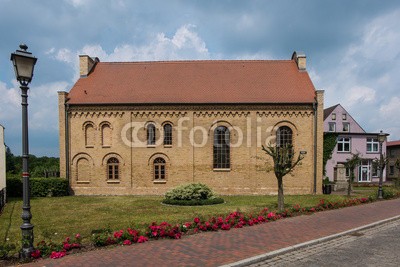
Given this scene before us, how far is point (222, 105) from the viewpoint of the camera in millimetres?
24453

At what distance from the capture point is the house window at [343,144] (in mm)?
40719

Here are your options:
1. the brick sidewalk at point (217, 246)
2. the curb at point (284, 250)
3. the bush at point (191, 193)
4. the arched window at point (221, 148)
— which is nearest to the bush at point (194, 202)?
the bush at point (191, 193)

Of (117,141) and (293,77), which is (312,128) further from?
(117,141)

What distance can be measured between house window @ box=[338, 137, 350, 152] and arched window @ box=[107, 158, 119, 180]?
30337mm

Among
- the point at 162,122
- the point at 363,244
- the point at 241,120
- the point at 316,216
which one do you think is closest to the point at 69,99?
the point at 162,122

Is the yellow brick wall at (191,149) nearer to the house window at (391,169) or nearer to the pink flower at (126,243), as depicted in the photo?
the pink flower at (126,243)

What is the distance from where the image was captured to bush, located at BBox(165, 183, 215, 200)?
18.5m

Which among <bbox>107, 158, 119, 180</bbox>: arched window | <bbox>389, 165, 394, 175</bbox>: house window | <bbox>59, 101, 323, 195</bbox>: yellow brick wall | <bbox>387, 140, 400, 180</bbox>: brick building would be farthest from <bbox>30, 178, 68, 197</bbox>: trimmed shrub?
<bbox>389, 165, 394, 175</bbox>: house window

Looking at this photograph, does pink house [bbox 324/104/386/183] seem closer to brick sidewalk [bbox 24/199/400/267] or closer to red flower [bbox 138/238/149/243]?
brick sidewalk [bbox 24/199/400/267]

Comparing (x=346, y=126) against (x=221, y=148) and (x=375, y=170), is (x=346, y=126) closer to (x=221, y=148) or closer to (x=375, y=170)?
(x=375, y=170)

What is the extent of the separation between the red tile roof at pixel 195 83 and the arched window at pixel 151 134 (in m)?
2.10

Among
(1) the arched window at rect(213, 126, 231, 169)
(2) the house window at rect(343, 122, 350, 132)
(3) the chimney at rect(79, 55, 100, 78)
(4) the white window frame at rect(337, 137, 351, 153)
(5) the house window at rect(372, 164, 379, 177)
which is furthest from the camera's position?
(2) the house window at rect(343, 122, 350, 132)

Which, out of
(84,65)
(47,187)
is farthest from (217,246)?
(84,65)

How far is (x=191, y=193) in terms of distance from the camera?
18.5m
